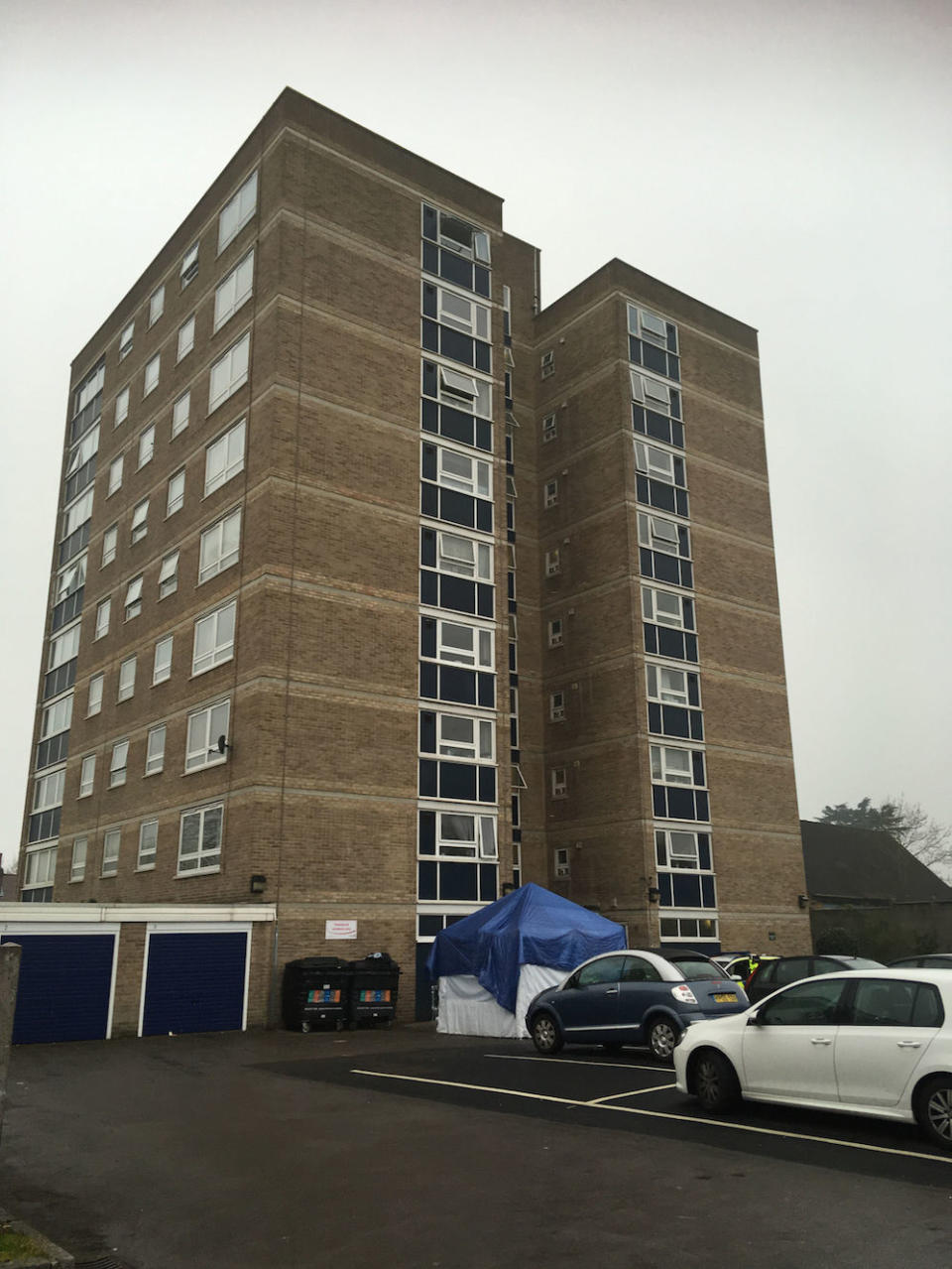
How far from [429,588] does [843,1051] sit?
2178 centimetres

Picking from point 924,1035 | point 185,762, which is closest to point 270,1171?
point 924,1035

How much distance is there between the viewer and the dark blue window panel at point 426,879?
27.6 metres

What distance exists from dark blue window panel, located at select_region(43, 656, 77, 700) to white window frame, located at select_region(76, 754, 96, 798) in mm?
4059

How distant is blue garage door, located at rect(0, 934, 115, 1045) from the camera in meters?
20.7

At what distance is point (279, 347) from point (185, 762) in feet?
38.2

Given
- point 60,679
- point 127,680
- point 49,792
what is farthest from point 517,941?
point 60,679

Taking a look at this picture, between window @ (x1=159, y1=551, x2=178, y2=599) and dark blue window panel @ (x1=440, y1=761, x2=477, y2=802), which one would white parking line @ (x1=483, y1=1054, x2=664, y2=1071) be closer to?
dark blue window panel @ (x1=440, y1=761, x2=477, y2=802)

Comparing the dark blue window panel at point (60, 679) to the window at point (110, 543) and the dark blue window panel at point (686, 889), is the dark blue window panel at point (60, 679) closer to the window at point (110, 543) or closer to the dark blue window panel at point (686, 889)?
the window at point (110, 543)

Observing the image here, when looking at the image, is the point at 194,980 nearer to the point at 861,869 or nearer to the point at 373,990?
the point at 373,990

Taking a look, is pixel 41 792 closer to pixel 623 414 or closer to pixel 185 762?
pixel 185 762

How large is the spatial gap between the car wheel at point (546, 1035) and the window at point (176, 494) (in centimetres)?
2116

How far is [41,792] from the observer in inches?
1594

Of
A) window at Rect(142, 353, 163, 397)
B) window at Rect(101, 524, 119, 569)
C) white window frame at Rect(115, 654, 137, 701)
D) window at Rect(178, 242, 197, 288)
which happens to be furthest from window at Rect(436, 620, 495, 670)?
window at Rect(178, 242, 197, 288)

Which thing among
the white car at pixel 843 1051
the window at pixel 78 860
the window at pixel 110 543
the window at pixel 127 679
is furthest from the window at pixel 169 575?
the white car at pixel 843 1051
